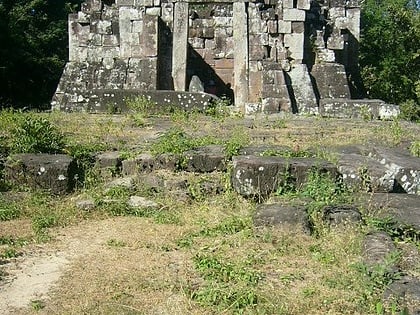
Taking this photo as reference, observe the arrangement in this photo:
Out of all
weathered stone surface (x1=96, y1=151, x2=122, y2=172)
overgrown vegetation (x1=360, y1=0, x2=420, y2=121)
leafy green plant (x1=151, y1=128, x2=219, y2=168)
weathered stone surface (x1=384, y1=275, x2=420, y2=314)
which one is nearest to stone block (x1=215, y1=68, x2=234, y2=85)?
overgrown vegetation (x1=360, y1=0, x2=420, y2=121)

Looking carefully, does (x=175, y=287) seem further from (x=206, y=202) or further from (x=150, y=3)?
(x=150, y=3)

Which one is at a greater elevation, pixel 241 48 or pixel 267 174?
pixel 241 48

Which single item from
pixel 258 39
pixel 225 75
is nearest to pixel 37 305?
pixel 258 39

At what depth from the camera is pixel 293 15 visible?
46.3 feet

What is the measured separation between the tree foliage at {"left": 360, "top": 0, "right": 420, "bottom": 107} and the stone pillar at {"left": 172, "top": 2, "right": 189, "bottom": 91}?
830cm

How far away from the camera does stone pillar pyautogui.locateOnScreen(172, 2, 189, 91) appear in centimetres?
1395

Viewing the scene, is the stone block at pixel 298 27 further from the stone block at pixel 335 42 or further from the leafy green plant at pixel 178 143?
the leafy green plant at pixel 178 143

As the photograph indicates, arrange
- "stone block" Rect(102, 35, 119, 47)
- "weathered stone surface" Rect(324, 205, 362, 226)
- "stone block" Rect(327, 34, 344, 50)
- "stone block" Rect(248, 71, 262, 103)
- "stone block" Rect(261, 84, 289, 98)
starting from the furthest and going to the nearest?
"stone block" Rect(327, 34, 344, 50) → "stone block" Rect(102, 35, 119, 47) → "stone block" Rect(248, 71, 262, 103) → "stone block" Rect(261, 84, 289, 98) → "weathered stone surface" Rect(324, 205, 362, 226)

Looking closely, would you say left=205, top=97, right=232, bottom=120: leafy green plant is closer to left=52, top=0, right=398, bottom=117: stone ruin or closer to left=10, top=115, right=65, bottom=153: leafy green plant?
left=52, top=0, right=398, bottom=117: stone ruin

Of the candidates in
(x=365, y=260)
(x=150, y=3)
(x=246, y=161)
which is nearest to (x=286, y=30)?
(x=150, y=3)

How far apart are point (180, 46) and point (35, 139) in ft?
24.0

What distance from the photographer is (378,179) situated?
6074 mm

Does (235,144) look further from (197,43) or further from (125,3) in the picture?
(197,43)

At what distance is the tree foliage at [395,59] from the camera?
19.8 m
